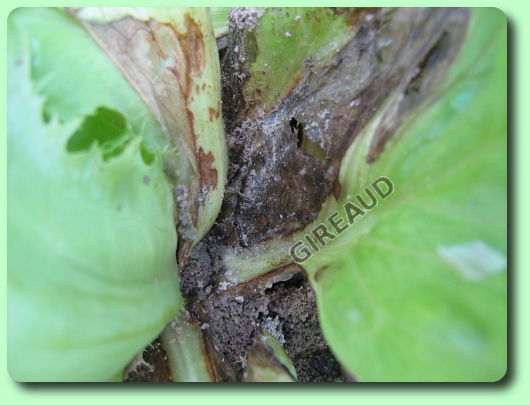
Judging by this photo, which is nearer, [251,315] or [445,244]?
[445,244]

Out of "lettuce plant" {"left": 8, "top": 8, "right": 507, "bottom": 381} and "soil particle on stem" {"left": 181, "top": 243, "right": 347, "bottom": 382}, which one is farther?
"soil particle on stem" {"left": 181, "top": 243, "right": 347, "bottom": 382}

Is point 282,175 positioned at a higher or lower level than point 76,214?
lower

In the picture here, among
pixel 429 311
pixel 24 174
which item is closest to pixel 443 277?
pixel 429 311

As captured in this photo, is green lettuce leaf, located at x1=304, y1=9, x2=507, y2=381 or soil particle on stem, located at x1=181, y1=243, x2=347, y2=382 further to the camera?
soil particle on stem, located at x1=181, y1=243, x2=347, y2=382

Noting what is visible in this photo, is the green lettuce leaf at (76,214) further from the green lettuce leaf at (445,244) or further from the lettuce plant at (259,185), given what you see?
the green lettuce leaf at (445,244)

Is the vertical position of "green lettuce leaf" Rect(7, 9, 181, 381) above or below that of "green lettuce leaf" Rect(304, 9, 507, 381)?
above

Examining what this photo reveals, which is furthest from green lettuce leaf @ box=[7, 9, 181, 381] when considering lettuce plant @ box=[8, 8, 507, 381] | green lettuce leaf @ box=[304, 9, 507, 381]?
green lettuce leaf @ box=[304, 9, 507, 381]

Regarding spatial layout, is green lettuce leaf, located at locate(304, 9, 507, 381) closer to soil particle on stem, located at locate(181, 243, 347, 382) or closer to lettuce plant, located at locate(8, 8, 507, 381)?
lettuce plant, located at locate(8, 8, 507, 381)

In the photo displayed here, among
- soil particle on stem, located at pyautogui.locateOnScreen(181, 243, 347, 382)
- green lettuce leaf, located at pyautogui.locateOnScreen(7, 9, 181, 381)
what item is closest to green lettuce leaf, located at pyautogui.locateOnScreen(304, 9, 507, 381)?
soil particle on stem, located at pyautogui.locateOnScreen(181, 243, 347, 382)

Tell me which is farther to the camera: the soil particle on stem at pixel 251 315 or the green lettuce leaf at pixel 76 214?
the soil particle on stem at pixel 251 315

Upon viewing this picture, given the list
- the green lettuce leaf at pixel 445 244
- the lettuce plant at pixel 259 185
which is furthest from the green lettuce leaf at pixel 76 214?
the green lettuce leaf at pixel 445 244

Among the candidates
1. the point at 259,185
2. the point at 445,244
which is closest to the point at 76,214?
the point at 259,185

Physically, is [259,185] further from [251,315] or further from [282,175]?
[251,315]
